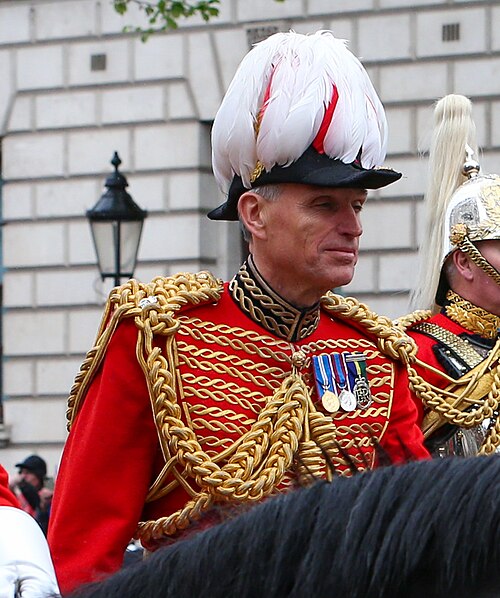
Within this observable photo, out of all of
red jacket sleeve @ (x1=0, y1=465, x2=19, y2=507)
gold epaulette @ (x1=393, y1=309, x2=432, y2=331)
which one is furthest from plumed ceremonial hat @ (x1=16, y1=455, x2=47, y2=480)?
red jacket sleeve @ (x1=0, y1=465, x2=19, y2=507)

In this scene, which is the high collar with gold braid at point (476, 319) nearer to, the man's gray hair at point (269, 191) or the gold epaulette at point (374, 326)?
the gold epaulette at point (374, 326)

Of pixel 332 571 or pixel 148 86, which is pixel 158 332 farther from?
pixel 148 86

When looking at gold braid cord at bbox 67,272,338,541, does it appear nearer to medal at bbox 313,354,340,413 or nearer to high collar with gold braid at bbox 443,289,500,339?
medal at bbox 313,354,340,413

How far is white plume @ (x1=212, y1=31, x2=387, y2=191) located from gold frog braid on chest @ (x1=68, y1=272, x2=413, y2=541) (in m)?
0.33

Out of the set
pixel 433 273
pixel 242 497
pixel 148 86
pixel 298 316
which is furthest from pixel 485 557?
pixel 148 86

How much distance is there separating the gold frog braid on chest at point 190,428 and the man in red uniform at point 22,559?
2.41ft

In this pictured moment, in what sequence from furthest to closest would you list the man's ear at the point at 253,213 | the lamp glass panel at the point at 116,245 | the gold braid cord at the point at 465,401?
1. the lamp glass panel at the point at 116,245
2. the gold braid cord at the point at 465,401
3. the man's ear at the point at 253,213

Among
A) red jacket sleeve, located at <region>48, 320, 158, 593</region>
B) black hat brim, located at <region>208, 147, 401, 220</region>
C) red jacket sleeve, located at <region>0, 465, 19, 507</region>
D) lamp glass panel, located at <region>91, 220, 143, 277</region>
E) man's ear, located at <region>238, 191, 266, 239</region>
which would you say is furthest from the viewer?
lamp glass panel, located at <region>91, 220, 143, 277</region>

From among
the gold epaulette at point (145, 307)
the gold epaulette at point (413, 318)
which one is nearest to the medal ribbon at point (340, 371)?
the gold epaulette at point (145, 307)

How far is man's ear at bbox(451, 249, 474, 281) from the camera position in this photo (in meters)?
5.05

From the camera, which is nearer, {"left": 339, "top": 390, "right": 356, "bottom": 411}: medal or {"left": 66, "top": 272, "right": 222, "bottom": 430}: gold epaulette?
{"left": 66, "top": 272, "right": 222, "bottom": 430}: gold epaulette

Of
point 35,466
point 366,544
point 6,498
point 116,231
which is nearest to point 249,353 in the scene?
point 6,498

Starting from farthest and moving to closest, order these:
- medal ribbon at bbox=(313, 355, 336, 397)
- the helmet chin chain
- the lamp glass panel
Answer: the lamp glass panel → the helmet chin chain → medal ribbon at bbox=(313, 355, 336, 397)

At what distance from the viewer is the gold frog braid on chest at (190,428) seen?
11.3ft
